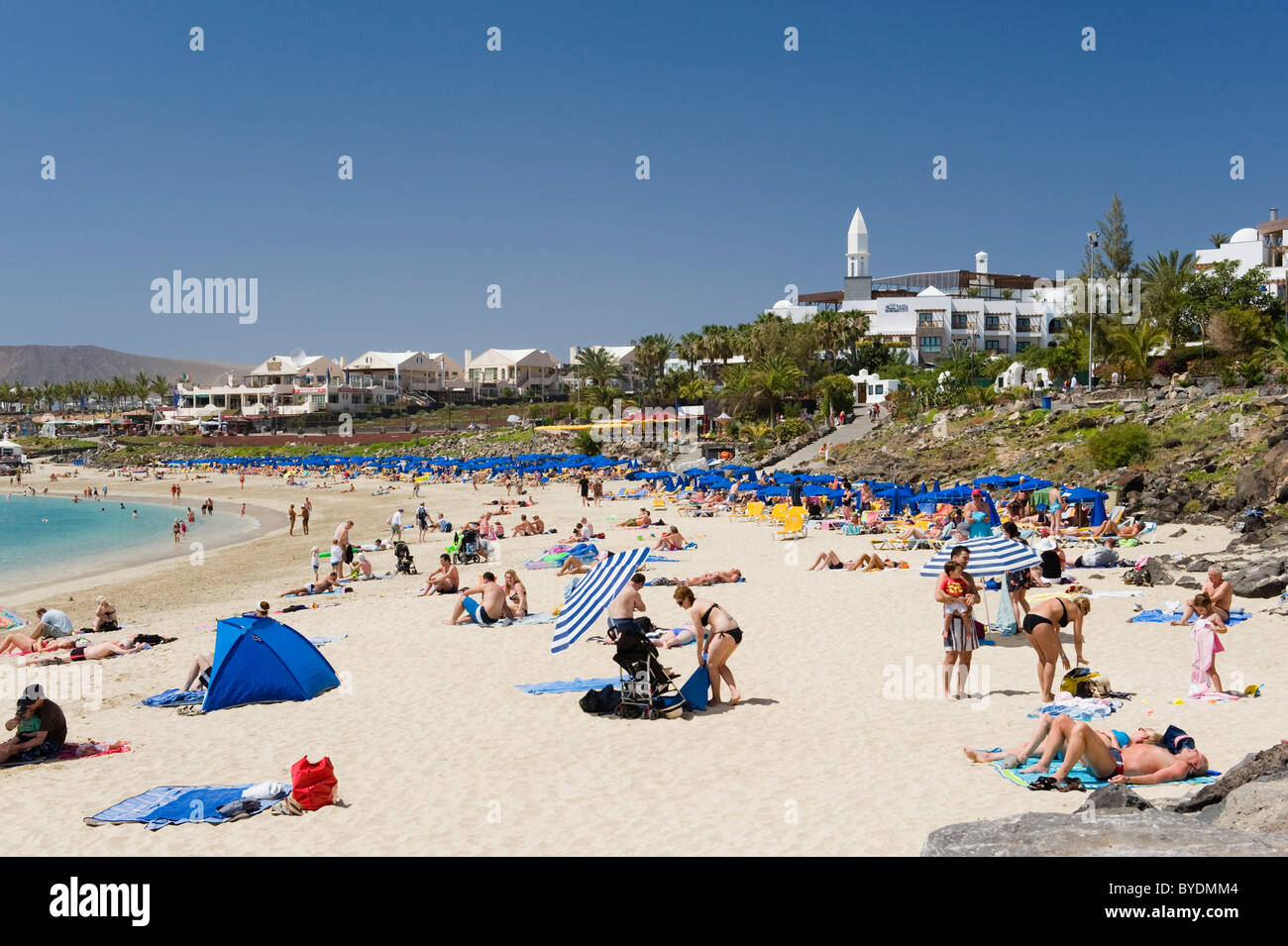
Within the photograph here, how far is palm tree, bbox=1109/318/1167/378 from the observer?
129 feet

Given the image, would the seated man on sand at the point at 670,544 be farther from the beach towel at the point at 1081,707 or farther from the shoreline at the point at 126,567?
the shoreline at the point at 126,567

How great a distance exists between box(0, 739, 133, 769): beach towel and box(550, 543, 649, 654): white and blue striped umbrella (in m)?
3.76

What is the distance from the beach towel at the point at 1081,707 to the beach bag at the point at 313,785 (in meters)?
5.42

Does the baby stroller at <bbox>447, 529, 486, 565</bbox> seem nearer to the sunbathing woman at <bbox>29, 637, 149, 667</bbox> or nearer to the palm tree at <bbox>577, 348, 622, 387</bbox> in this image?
the sunbathing woman at <bbox>29, 637, 149, 667</bbox>

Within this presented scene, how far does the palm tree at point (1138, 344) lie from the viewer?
39.3 metres

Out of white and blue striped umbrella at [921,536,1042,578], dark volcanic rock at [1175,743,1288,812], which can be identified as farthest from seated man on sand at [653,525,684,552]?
dark volcanic rock at [1175,743,1288,812]

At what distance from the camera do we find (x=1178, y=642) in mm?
10000

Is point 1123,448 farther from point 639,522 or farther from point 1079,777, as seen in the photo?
point 1079,777

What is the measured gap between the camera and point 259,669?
30.4 ft

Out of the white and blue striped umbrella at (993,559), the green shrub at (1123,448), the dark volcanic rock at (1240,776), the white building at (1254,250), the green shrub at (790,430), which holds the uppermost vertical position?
the white building at (1254,250)

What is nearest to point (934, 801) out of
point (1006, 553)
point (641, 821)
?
point (641, 821)

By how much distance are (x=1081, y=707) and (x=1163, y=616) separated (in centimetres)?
431

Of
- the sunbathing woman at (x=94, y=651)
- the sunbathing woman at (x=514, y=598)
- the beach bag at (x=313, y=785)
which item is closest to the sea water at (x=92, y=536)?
the sunbathing woman at (x=94, y=651)
